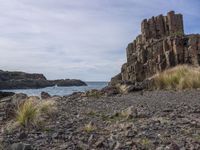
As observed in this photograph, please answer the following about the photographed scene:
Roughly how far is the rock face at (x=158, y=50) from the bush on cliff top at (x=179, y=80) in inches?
323

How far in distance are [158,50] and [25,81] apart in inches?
3590

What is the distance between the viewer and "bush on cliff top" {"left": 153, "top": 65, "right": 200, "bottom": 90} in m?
21.3

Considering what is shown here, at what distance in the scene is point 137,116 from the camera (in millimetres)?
11438

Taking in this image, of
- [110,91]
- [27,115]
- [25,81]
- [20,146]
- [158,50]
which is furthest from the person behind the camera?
[25,81]

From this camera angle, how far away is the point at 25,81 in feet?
424

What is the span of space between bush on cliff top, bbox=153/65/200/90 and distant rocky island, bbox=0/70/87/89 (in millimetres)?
97459

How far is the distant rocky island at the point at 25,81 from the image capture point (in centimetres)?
12368

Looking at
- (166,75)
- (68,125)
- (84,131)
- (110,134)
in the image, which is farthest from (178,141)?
(166,75)

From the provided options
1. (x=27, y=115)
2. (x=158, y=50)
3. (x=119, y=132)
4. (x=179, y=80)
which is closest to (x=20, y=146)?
(x=119, y=132)

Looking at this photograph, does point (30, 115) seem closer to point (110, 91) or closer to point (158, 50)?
point (110, 91)

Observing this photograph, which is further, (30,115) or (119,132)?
(30,115)

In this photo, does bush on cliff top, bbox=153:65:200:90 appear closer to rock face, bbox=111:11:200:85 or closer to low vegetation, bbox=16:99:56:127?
rock face, bbox=111:11:200:85

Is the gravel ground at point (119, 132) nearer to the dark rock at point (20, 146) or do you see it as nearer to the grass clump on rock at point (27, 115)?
the dark rock at point (20, 146)

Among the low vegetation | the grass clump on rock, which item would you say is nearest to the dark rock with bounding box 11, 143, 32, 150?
the low vegetation
